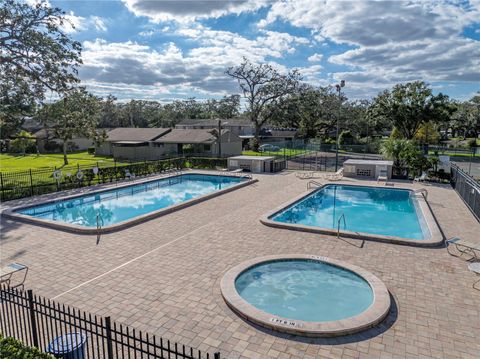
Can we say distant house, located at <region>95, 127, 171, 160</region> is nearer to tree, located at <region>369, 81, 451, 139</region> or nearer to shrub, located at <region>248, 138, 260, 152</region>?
shrub, located at <region>248, 138, 260, 152</region>

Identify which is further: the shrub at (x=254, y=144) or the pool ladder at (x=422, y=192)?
the shrub at (x=254, y=144)

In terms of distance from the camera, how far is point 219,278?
872 centimetres

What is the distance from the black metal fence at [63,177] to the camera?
62.1 feet

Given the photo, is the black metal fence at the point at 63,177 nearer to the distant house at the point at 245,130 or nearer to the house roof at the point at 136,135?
the house roof at the point at 136,135

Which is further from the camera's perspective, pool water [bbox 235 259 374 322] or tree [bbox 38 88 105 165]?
tree [bbox 38 88 105 165]

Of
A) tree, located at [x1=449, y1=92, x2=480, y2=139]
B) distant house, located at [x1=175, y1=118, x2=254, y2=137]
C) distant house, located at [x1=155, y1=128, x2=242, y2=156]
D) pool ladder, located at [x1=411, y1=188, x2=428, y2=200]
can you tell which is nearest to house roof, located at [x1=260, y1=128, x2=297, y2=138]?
distant house, located at [x1=175, y1=118, x2=254, y2=137]

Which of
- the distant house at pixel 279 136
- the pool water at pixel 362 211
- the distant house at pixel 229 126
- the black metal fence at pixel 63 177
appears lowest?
the pool water at pixel 362 211

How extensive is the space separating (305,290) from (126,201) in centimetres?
1434

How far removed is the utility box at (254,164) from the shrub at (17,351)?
2437cm

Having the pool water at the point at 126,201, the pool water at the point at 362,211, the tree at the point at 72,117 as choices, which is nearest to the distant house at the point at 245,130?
the tree at the point at 72,117

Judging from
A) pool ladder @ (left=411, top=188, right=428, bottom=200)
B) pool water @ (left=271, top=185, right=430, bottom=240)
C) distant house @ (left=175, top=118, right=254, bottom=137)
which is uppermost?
distant house @ (left=175, top=118, right=254, bottom=137)

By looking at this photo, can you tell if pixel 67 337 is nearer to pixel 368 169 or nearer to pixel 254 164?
pixel 368 169

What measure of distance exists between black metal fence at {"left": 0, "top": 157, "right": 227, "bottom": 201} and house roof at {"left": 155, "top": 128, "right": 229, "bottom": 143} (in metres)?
10.0

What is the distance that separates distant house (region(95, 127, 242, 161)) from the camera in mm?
40219
